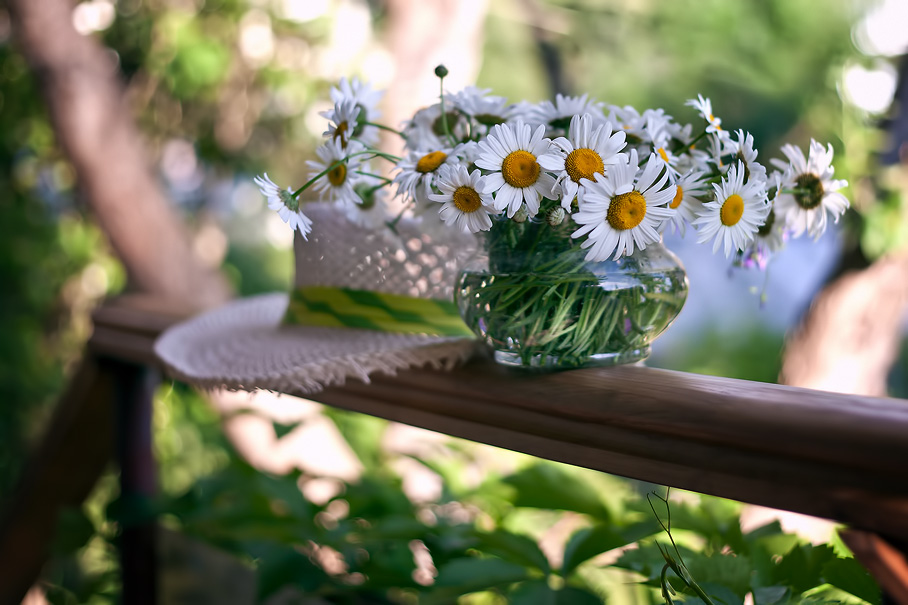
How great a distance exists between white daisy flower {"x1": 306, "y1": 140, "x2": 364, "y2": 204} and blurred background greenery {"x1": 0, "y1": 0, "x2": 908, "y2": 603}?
23 cm

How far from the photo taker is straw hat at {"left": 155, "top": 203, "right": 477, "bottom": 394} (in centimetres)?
58

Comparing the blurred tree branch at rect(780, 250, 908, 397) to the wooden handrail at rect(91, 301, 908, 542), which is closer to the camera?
the wooden handrail at rect(91, 301, 908, 542)

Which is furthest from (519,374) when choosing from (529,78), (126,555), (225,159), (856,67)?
(529,78)

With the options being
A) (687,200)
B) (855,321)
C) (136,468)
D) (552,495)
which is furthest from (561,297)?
(855,321)

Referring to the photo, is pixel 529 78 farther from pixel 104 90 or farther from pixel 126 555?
pixel 126 555

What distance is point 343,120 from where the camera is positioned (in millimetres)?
559

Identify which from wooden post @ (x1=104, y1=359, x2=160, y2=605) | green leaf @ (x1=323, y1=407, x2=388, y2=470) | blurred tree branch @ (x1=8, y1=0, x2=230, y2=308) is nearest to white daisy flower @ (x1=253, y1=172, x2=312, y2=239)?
wooden post @ (x1=104, y1=359, x2=160, y2=605)

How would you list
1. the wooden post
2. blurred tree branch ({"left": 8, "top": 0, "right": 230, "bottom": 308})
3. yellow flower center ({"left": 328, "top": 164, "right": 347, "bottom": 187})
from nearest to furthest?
yellow flower center ({"left": 328, "top": 164, "right": 347, "bottom": 187}) < the wooden post < blurred tree branch ({"left": 8, "top": 0, "right": 230, "bottom": 308})

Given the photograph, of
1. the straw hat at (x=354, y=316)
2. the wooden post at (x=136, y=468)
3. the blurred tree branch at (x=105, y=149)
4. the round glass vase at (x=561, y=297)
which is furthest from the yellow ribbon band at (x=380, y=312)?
the blurred tree branch at (x=105, y=149)

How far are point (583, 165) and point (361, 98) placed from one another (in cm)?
25

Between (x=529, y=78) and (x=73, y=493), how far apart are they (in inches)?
167

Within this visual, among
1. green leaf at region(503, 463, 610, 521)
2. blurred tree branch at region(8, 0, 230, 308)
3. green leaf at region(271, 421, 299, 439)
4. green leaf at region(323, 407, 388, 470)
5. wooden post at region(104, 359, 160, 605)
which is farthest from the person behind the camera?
green leaf at region(323, 407, 388, 470)

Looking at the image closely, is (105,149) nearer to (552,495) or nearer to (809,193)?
(552,495)

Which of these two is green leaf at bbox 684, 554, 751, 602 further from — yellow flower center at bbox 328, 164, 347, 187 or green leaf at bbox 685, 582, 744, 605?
yellow flower center at bbox 328, 164, 347, 187
